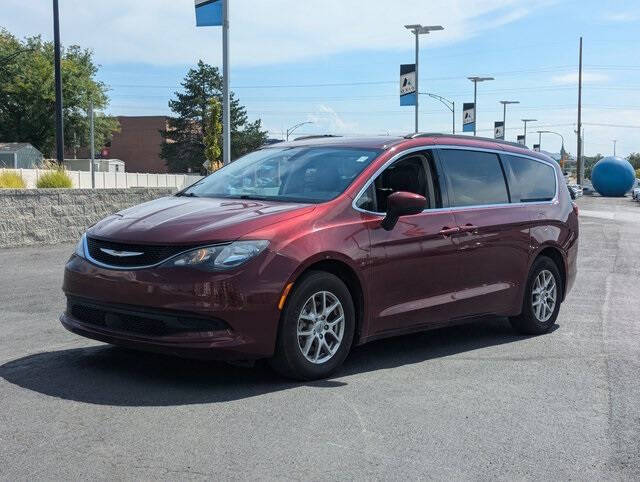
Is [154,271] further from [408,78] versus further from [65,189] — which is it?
[408,78]

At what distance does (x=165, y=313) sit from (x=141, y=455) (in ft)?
3.94

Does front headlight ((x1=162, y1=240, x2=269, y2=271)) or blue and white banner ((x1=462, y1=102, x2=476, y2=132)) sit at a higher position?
blue and white banner ((x1=462, y1=102, x2=476, y2=132))

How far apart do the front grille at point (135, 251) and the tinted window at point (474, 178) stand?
2.66 metres

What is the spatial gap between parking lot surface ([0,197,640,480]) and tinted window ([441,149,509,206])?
1316 mm

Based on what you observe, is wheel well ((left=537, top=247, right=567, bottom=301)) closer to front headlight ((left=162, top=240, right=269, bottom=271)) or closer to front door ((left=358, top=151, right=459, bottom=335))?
front door ((left=358, top=151, right=459, bottom=335))

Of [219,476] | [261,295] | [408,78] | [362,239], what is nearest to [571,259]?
[362,239]

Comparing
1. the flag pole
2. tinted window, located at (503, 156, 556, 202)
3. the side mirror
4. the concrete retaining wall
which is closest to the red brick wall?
the flag pole

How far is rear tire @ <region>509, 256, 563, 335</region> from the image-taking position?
7500 mm

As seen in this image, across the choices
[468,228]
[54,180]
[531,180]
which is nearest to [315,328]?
[468,228]

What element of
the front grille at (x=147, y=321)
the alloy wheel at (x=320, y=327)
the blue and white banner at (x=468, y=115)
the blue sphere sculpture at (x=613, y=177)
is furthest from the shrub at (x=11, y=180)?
the blue sphere sculpture at (x=613, y=177)

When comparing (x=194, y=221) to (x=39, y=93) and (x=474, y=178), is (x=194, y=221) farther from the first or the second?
(x=39, y=93)

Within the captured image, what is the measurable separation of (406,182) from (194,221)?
1.96 metres

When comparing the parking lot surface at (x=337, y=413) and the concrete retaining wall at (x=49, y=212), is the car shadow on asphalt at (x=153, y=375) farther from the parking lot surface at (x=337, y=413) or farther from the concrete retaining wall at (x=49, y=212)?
the concrete retaining wall at (x=49, y=212)

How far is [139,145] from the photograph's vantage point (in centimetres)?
10362
